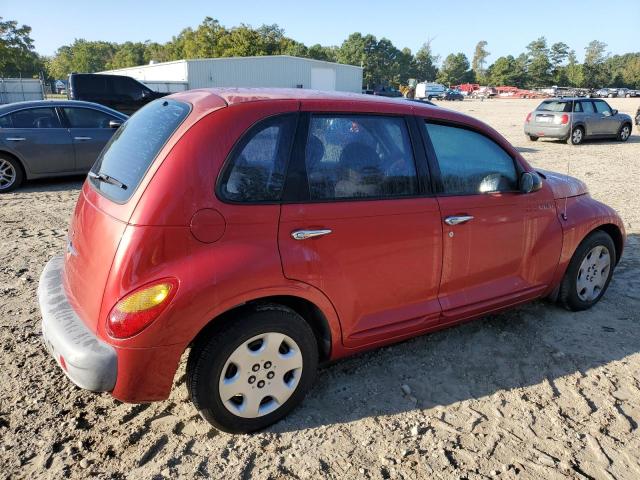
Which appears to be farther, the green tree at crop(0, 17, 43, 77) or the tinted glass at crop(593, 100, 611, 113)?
the green tree at crop(0, 17, 43, 77)

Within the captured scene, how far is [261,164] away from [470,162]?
1566mm

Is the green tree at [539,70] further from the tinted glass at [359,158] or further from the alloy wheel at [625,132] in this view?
the tinted glass at [359,158]

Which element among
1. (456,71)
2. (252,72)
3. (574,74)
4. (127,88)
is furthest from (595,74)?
(127,88)

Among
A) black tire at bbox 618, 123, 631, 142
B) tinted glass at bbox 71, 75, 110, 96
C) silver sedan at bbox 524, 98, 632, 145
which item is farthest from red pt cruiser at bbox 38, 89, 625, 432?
black tire at bbox 618, 123, 631, 142

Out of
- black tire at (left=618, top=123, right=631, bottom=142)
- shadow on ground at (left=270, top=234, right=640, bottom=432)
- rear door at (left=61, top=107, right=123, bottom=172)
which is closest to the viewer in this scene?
shadow on ground at (left=270, top=234, right=640, bottom=432)

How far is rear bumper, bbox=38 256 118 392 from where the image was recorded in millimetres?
2379

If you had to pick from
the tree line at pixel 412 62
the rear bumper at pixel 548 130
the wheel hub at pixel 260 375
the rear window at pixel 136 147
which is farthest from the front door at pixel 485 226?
the tree line at pixel 412 62

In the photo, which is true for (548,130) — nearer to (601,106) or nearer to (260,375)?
(601,106)

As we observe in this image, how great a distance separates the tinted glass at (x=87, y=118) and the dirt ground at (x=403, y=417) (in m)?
5.66

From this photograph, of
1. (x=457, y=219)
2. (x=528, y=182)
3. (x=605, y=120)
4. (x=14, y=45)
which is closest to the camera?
(x=457, y=219)

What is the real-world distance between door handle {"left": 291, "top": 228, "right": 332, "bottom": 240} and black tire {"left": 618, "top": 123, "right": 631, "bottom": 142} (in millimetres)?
19247

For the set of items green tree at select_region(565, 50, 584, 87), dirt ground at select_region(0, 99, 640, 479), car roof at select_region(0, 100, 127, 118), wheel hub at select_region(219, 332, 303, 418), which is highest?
green tree at select_region(565, 50, 584, 87)

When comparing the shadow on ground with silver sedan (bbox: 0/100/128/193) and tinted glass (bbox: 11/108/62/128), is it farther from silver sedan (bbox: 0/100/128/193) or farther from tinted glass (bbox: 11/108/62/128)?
tinted glass (bbox: 11/108/62/128)

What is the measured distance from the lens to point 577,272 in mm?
4176
